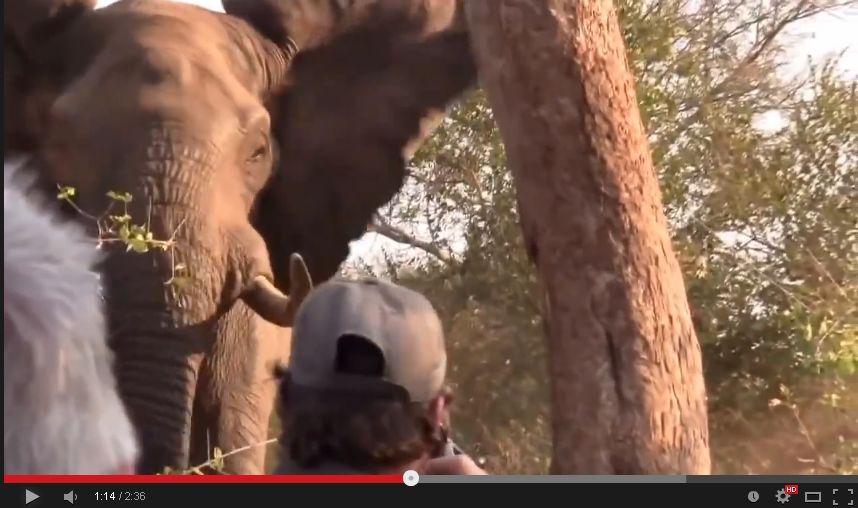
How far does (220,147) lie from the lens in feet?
8.13

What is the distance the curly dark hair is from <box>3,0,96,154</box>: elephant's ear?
5.89ft

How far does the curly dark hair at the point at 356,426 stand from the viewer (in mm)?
1087

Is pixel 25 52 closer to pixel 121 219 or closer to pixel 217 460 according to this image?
pixel 121 219

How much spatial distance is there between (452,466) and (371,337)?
0.23 m

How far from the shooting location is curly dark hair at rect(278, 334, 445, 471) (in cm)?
109

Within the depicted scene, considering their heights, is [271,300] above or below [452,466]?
above

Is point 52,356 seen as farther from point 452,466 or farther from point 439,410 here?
point 452,466

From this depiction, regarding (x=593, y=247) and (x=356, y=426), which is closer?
(x=356, y=426)

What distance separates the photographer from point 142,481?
153 centimetres

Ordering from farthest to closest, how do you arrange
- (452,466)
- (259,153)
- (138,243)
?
1. (259,153)
2. (138,243)
3. (452,466)

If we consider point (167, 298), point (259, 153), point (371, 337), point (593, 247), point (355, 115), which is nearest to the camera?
point (371, 337)
